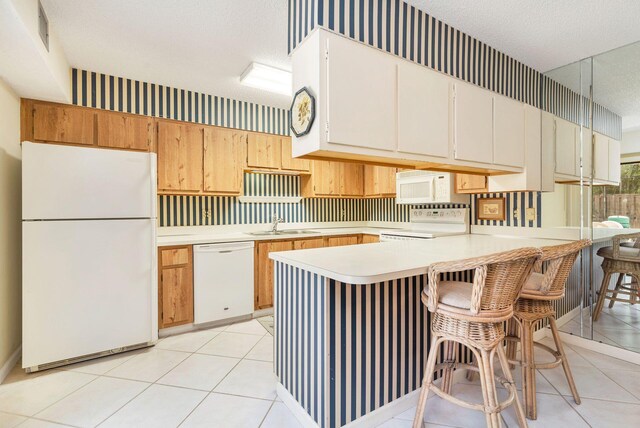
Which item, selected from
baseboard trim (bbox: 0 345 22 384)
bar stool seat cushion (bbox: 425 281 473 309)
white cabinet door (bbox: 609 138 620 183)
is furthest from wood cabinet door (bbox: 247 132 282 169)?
white cabinet door (bbox: 609 138 620 183)

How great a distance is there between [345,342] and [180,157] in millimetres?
2661

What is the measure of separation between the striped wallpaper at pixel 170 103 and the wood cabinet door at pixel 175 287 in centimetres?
153

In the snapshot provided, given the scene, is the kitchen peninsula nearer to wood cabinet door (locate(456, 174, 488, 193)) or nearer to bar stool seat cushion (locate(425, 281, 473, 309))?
bar stool seat cushion (locate(425, 281, 473, 309))

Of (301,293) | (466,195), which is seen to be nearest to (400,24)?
(301,293)

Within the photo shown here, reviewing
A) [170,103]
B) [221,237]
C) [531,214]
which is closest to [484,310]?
[531,214]

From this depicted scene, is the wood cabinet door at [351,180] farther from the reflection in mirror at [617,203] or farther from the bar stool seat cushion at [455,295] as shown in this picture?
the bar stool seat cushion at [455,295]

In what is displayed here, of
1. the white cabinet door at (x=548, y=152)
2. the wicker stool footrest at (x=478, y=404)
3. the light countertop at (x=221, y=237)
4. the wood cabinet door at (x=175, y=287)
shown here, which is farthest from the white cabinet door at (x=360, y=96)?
the wood cabinet door at (x=175, y=287)

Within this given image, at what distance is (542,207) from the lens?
2.96 metres

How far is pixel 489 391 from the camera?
1377mm

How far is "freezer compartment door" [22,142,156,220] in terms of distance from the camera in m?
2.25

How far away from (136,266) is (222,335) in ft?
3.41

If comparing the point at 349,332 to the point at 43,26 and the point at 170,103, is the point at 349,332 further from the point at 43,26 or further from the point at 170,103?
the point at 170,103

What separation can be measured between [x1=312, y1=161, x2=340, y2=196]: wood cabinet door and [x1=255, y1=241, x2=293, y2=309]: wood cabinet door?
1.08 meters

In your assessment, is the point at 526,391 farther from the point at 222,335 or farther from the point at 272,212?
the point at 272,212
